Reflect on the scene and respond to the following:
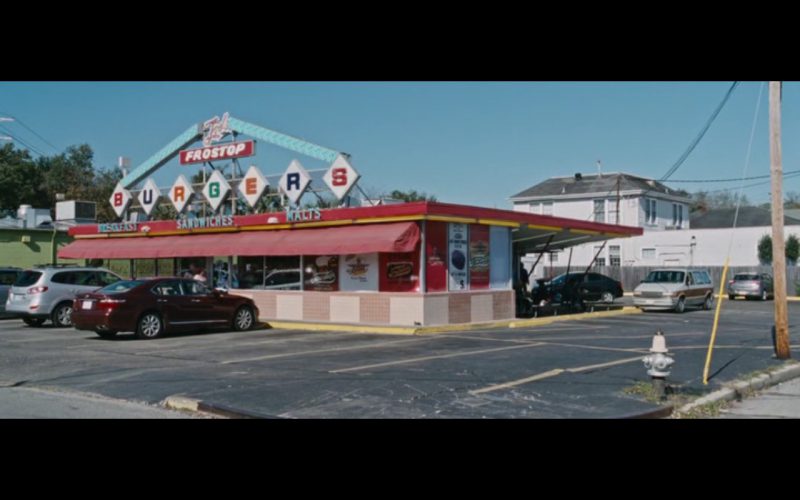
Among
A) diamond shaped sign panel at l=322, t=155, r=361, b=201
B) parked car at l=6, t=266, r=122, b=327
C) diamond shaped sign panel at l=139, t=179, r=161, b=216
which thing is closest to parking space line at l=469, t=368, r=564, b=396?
diamond shaped sign panel at l=322, t=155, r=361, b=201

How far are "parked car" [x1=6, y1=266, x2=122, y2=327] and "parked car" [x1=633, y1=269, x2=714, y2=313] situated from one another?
18658mm

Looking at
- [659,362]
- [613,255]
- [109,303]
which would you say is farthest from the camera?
[613,255]

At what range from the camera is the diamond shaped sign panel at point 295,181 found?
80.3 feet

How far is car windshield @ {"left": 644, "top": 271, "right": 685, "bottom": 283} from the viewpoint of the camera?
28.7 metres

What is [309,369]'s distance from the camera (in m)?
13.0

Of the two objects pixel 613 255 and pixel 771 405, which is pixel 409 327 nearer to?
pixel 771 405

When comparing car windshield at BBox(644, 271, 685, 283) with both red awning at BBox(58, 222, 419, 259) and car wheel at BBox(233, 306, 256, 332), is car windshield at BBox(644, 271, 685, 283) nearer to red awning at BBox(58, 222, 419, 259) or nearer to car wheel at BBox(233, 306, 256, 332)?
red awning at BBox(58, 222, 419, 259)

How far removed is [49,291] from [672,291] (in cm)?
2065

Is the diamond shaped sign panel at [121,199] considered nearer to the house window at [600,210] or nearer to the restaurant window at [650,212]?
the house window at [600,210]

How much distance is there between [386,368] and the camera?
13070 mm

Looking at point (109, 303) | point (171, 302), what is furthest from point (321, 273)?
point (109, 303)
